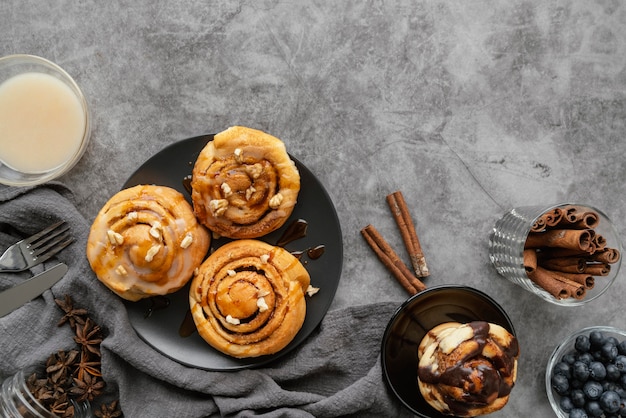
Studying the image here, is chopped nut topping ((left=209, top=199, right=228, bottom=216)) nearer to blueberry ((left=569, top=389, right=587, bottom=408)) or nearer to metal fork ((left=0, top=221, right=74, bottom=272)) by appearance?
metal fork ((left=0, top=221, right=74, bottom=272))

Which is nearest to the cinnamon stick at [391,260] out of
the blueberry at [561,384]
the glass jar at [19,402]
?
the blueberry at [561,384]

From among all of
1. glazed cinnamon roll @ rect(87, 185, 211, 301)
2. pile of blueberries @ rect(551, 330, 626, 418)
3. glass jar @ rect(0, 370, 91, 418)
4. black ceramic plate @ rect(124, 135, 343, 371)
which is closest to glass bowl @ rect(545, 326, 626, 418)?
pile of blueberries @ rect(551, 330, 626, 418)

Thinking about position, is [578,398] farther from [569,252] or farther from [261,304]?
[261,304]

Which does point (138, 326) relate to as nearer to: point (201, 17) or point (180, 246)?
point (180, 246)

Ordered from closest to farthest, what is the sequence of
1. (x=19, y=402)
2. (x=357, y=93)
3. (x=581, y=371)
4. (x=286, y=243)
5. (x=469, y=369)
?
(x=469, y=369) < (x=19, y=402) < (x=581, y=371) < (x=286, y=243) < (x=357, y=93)

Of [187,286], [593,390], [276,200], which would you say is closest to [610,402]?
[593,390]

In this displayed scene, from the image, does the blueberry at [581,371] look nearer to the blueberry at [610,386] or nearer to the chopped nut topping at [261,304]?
the blueberry at [610,386]
